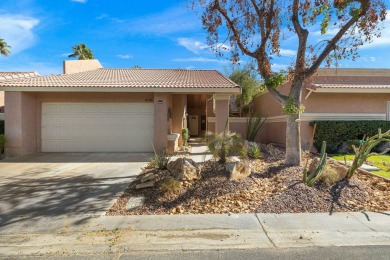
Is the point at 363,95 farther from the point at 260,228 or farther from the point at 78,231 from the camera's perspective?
the point at 78,231

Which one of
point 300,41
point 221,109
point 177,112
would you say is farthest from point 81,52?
point 300,41

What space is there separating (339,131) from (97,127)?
38.3 ft

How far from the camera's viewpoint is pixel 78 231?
511cm

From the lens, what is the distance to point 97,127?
1447cm

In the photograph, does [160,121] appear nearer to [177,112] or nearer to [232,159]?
[177,112]

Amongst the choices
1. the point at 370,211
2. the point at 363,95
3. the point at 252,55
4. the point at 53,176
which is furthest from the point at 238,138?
the point at 363,95

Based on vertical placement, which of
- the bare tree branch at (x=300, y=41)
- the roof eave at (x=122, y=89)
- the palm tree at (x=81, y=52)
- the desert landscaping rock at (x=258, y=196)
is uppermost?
the palm tree at (x=81, y=52)

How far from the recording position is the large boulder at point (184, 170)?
7.59 m

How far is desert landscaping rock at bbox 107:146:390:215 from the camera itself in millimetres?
6168

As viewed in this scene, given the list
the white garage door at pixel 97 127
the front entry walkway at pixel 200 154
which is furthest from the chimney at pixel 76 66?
the front entry walkway at pixel 200 154

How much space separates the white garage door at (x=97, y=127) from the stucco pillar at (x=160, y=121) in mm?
666

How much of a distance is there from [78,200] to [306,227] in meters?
4.88

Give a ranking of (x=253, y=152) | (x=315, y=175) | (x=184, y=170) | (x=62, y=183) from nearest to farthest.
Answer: (x=315, y=175) < (x=184, y=170) < (x=62, y=183) < (x=253, y=152)

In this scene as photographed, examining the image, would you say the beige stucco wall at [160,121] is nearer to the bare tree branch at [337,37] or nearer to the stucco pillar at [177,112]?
the stucco pillar at [177,112]
